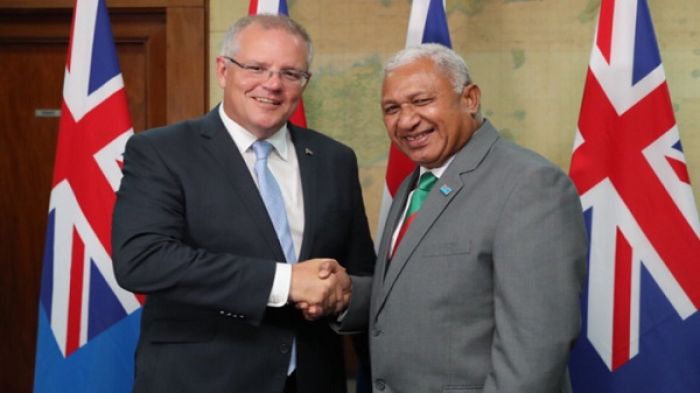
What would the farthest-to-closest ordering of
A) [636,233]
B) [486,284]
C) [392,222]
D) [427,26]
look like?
[427,26] → [636,233] → [392,222] → [486,284]

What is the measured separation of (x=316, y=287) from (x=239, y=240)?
204mm

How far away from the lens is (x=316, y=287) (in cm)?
187

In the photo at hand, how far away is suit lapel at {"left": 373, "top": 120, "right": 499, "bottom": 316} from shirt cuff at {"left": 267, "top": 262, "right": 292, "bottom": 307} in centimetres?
20

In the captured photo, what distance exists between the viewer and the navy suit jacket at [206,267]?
6.01 ft

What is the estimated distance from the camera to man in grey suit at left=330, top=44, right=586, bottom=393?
5.38 ft

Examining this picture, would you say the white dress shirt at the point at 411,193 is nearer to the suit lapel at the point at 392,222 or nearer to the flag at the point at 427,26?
the suit lapel at the point at 392,222

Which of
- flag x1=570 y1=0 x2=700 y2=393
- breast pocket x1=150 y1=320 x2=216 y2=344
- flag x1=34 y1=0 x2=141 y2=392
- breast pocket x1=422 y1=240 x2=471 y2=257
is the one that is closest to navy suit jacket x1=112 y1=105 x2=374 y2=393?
breast pocket x1=150 y1=320 x2=216 y2=344

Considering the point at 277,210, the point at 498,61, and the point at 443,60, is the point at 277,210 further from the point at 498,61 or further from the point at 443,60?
the point at 498,61

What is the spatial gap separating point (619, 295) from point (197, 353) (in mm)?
1351

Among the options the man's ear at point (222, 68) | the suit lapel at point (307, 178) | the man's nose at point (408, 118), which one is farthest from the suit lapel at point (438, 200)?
the man's ear at point (222, 68)

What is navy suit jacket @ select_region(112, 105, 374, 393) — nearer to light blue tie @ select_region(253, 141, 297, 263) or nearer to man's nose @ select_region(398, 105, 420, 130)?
light blue tie @ select_region(253, 141, 297, 263)

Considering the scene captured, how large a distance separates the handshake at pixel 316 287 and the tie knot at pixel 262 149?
282 mm

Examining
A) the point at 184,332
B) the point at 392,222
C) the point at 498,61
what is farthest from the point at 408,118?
the point at 498,61

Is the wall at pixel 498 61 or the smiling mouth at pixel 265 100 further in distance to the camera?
the wall at pixel 498 61
